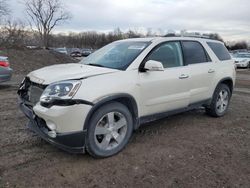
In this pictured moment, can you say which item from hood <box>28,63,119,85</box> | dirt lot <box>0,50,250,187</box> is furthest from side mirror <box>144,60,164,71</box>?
dirt lot <box>0,50,250,187</box>

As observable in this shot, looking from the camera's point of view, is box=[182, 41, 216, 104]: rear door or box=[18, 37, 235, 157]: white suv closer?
box=[18, 37, 235, 157]: white suv

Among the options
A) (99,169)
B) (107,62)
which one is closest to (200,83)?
(107,62)

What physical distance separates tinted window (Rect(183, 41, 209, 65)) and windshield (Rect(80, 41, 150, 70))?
925 millimetres

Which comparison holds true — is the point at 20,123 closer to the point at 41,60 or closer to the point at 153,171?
the point at 153,171

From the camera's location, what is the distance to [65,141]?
3.70 meters

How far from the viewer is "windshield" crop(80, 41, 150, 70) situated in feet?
14.9

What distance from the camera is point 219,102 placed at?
20.8 ft

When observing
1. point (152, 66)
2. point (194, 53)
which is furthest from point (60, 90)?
point (194, 53)

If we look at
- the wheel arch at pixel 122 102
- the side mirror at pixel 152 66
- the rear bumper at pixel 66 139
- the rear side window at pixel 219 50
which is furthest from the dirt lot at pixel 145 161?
the rear side window at pixel 219 50

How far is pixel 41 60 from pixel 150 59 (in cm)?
1576

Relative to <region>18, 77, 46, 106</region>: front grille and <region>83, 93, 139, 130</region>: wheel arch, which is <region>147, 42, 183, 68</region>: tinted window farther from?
<region>18, 77, 46, 106</region>: front grille

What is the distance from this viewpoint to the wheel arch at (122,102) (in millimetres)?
3766

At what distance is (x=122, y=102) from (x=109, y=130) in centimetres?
46

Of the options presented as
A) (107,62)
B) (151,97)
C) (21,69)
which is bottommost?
(21,69)
